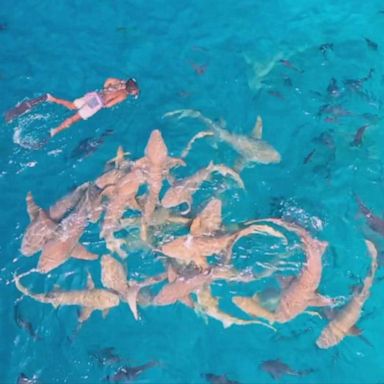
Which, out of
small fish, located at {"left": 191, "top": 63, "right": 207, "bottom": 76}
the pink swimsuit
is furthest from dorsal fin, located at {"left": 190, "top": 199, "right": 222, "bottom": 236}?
small fish, located at {"left": 191, "top": 63, "right": 207, "bottom": 76}

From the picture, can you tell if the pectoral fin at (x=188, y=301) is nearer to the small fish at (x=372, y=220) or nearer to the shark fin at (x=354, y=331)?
the shark fin at (x=354, y=331)

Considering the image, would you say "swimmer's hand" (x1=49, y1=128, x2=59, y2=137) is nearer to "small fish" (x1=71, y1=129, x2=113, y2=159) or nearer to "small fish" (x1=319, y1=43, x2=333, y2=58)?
"small fish" (x1=71, y1=129, x2=113, y2=159)

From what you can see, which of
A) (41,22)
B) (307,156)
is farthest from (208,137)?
(41,22)

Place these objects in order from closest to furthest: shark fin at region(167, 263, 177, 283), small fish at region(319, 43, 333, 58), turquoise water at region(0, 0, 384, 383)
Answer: shark fin at region(167, 263, 177, 283)
turquoise water at region(0, 0, 384, 383)
small fish at region(319, 43, 333, 58)

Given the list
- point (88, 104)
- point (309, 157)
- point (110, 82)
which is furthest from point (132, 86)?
point (309, 157)

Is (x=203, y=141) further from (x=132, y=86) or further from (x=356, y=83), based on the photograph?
(x=356, y=83)
